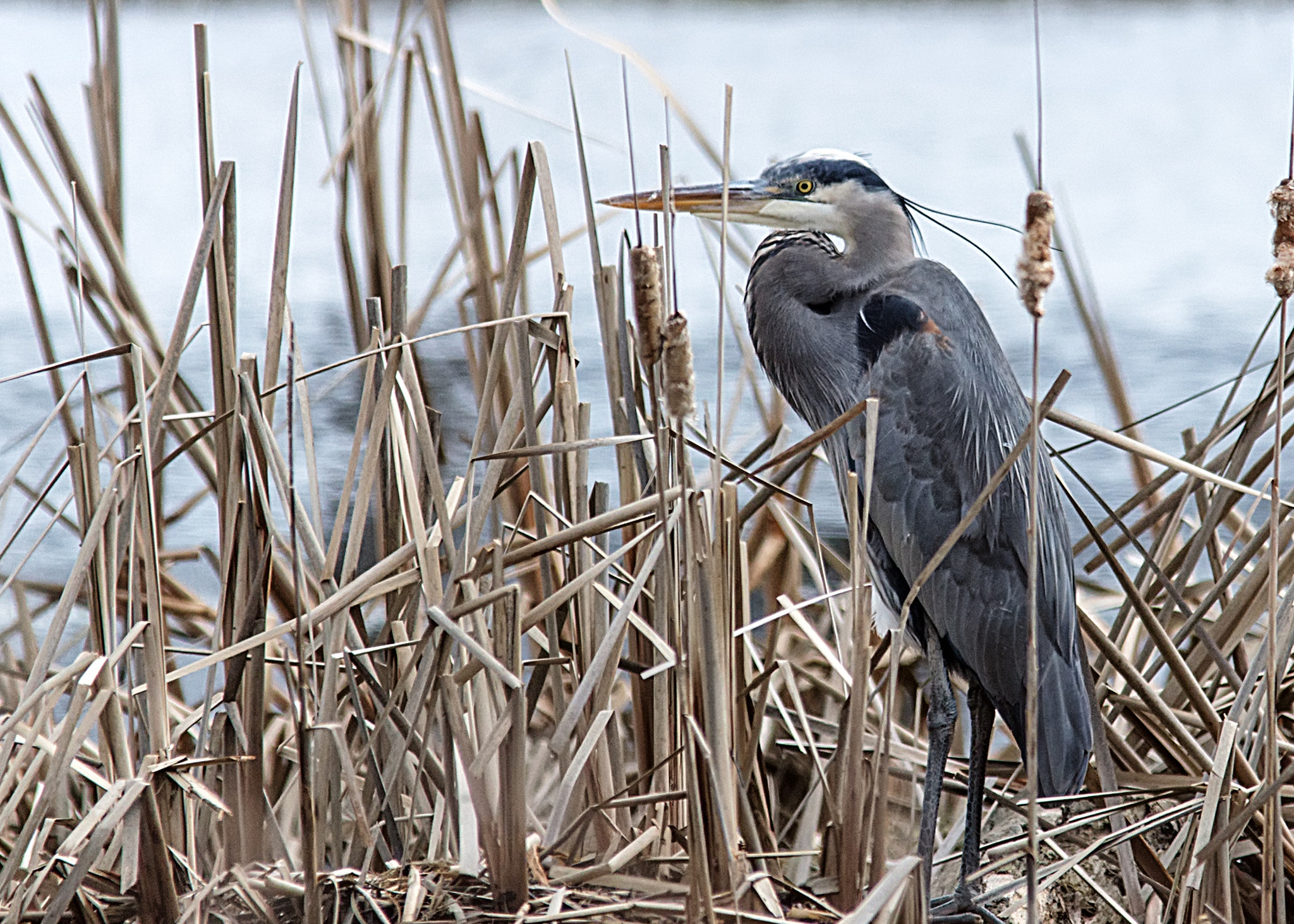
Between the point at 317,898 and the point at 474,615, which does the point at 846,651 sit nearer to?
the point at 474,615

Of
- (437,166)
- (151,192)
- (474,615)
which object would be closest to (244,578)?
(474,615)

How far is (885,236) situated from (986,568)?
1.86ft

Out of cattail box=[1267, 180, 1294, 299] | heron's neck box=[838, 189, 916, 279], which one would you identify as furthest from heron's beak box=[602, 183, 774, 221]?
cattail box=[1267, 180, 1294, 299]

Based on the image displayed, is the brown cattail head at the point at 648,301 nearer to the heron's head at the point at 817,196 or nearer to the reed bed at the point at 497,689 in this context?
the reed bed at the point at 497,689

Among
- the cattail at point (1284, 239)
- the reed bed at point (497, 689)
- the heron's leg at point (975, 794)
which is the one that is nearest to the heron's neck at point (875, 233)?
the reed bed at point (497, 689)

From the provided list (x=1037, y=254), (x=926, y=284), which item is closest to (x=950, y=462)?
(x=926, y=284)

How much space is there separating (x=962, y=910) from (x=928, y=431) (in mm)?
707

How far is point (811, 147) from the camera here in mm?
7020

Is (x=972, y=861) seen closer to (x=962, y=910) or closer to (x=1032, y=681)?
(x=962, y=910)

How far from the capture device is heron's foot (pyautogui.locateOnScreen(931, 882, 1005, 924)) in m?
1.86

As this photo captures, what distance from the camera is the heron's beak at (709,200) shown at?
1.91 meters

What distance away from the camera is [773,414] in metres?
2.87

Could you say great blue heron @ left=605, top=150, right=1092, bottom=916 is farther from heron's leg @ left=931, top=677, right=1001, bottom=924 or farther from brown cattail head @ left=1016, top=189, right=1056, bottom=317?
brown cattail head @ left=1016, top=189, right=1056, bottom=317

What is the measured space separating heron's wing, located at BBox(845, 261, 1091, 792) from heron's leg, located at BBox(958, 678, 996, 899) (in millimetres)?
55
